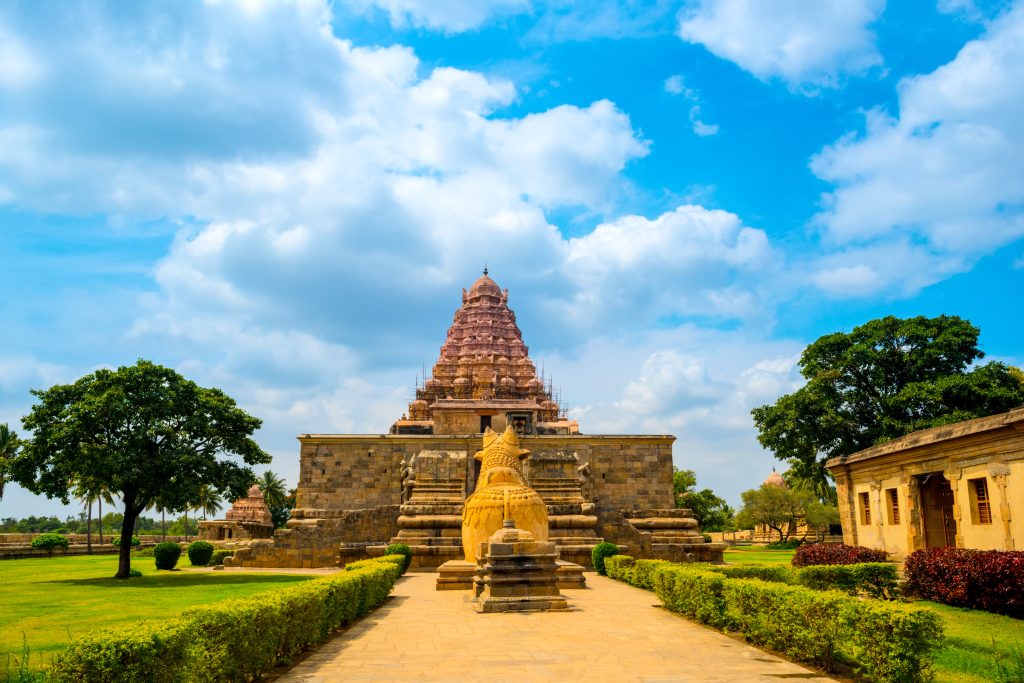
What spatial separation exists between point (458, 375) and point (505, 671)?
4702 centimetres

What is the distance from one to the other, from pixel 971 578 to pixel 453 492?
1799 cm

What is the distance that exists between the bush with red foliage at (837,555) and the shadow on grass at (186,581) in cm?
1253

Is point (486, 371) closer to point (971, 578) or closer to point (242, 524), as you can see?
point (242, 524)

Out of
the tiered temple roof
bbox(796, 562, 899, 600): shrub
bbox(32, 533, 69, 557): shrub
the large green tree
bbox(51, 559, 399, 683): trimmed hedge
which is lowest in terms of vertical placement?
bbox(32, 533, 69, 557): shrub

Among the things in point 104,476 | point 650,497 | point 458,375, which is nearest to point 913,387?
point 650,497

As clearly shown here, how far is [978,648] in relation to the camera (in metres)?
8.72

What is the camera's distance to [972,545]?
13.8m

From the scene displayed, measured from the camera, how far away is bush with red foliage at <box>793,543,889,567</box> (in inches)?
602

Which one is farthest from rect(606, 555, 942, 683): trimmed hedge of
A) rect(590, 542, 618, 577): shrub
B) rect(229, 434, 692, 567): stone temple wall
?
rect(229, 434, 692, 567): stone temple wall

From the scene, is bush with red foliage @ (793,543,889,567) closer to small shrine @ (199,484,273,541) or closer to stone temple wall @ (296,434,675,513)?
stone temple wall @ (296,434,675,513)

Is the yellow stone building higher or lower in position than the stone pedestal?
higher

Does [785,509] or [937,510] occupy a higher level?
[937,510]

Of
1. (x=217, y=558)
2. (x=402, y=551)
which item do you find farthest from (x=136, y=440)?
(x=217, y=558)

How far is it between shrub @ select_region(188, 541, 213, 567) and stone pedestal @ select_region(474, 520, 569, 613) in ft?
61.1
